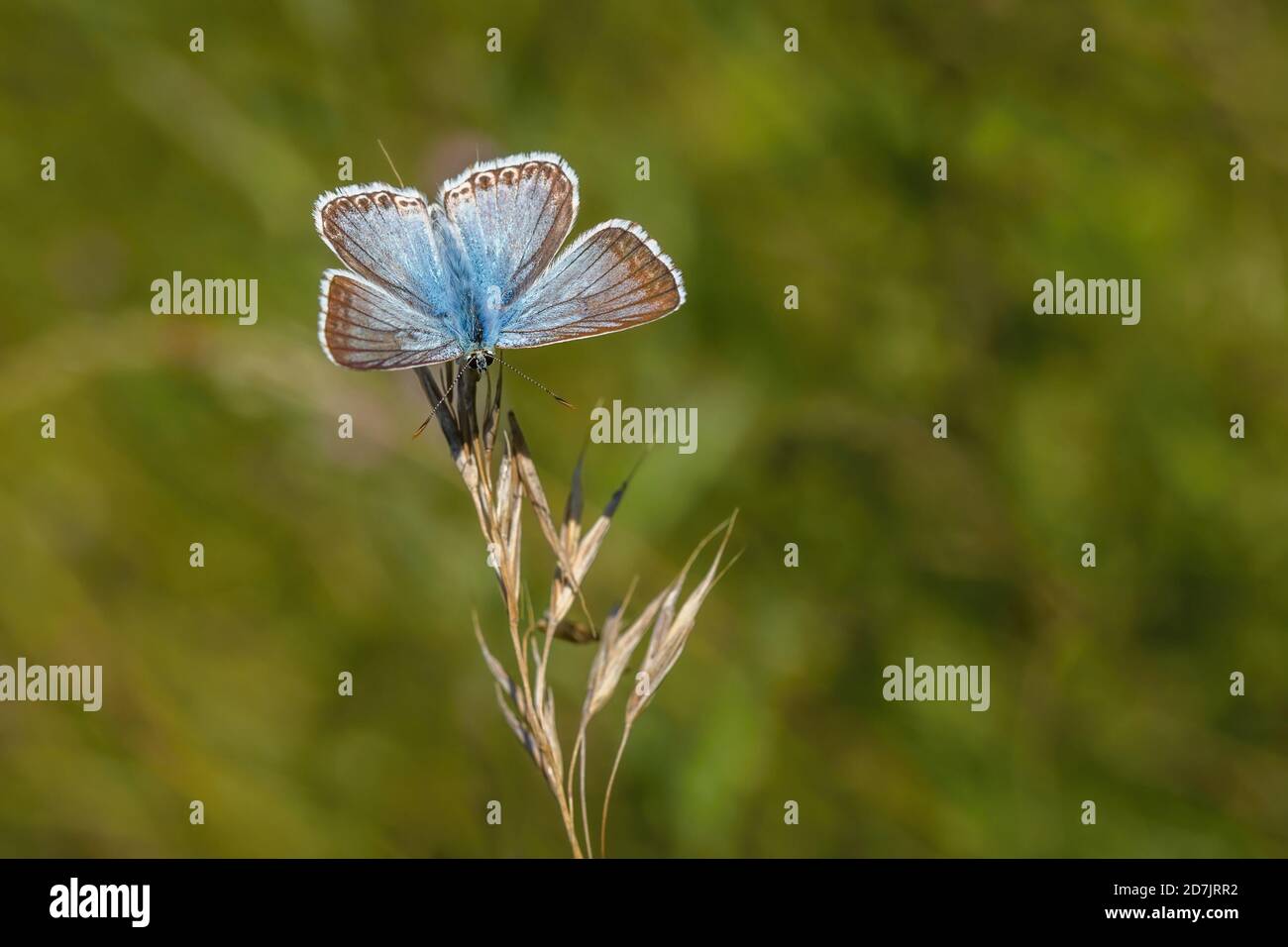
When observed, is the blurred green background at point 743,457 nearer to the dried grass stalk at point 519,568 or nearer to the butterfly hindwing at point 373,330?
the butterfly hindwing at point 373,330

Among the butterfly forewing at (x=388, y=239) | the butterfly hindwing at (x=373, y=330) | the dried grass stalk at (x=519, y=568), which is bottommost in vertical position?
the dried grass stalk at (x=519, y=568)

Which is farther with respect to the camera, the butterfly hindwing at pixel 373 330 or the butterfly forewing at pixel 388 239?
the butterfly forewing at pixel 388 239

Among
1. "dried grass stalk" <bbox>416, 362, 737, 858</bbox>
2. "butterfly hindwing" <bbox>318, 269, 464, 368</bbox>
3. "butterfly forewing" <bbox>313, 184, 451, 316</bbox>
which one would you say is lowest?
"dried grass stalk" <bbox>416, 362, 737, 858</bbox>

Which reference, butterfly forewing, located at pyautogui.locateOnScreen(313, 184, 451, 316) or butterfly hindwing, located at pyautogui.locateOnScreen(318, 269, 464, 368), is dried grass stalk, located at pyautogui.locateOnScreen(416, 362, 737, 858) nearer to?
butterfly hindwing, located at pyautogui.locateOnScreen(318, 269, 464, 368)

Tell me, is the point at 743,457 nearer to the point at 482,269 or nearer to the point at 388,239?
the point at 482,269

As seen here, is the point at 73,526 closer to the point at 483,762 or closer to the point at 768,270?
the point at 483,762

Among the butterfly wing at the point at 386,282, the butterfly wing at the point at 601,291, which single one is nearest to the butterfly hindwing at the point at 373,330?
the butterfly wing at the point at 386,282

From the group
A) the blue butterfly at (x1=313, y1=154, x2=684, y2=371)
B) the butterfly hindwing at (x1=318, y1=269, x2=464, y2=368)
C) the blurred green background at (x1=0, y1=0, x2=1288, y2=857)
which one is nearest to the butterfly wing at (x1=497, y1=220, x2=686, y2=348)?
the blue butterfly at (x1=313, y1=154, x2=684, y2=371)
